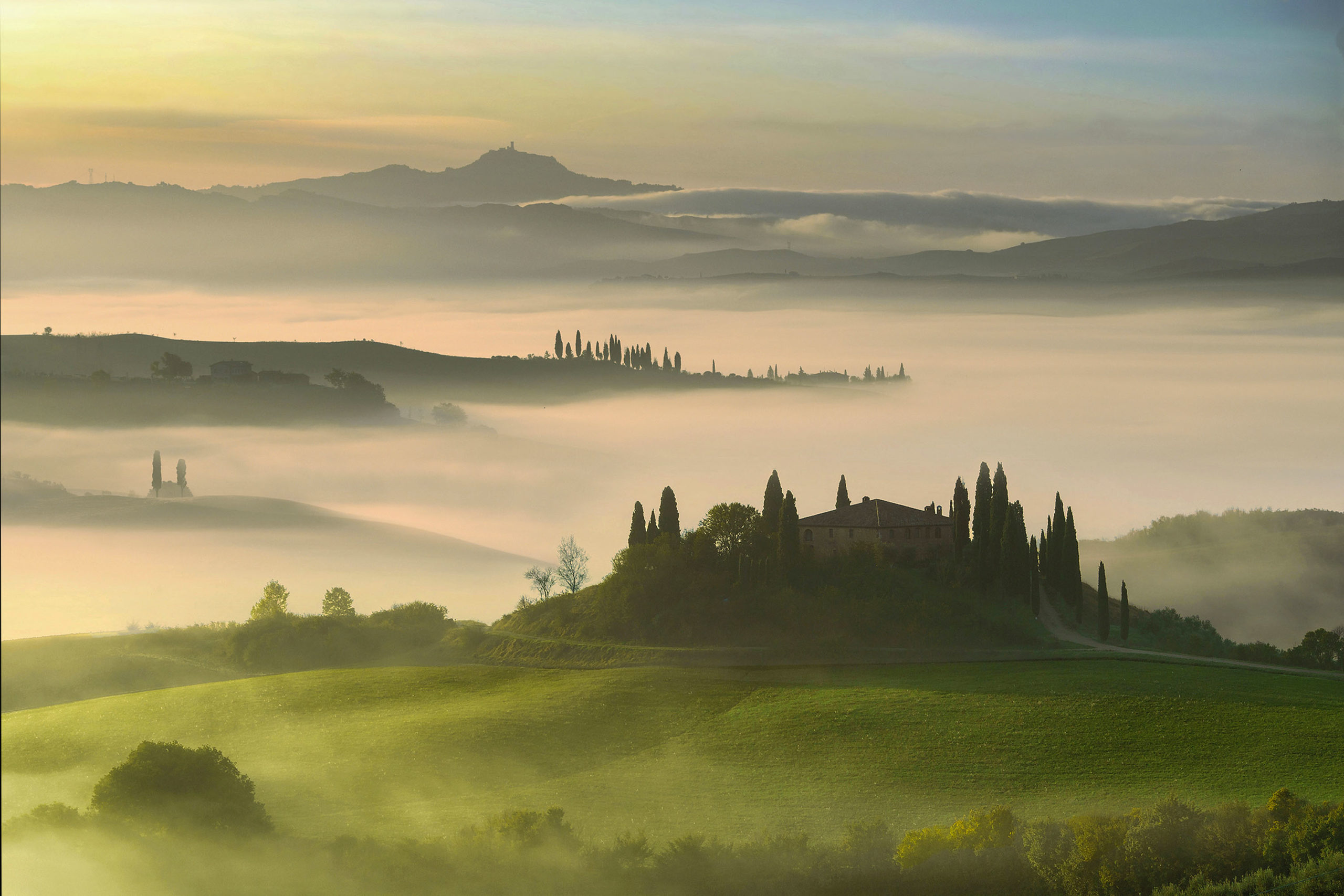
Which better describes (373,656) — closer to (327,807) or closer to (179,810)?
(327,807)

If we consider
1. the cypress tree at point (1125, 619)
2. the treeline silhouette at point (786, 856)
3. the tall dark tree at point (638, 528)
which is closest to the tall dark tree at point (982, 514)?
the cypress tree at point (1125, 619)

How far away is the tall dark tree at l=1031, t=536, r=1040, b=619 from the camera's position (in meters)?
104

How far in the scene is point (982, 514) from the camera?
105938 mm

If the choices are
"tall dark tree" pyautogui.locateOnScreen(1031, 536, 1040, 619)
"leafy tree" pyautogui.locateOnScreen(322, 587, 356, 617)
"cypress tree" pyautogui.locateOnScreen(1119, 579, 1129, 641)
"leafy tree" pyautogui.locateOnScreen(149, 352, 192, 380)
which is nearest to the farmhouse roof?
"tall dark tree" pyautogui.locateOnScreen(1031, 536, 1040, 619)

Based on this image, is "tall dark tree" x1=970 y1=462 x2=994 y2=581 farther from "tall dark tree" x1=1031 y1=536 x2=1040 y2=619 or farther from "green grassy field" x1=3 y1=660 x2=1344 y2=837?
"green grassy field" x1=3 y1=660 x2=1344 y2=837

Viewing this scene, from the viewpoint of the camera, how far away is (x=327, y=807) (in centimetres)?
6369

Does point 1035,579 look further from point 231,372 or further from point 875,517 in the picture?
point 231,372

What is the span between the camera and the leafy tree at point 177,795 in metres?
52.1

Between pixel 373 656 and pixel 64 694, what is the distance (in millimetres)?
25691

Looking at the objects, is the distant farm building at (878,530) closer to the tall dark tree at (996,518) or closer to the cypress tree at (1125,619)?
the tall dark tree at (996,518)

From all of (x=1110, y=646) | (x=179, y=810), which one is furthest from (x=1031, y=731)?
(x=179, y=810)

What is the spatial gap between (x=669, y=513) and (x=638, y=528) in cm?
327

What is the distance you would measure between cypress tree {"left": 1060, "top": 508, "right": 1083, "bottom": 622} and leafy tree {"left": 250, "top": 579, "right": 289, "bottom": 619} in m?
79.9

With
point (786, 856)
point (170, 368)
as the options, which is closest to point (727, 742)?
point (786, 856)
